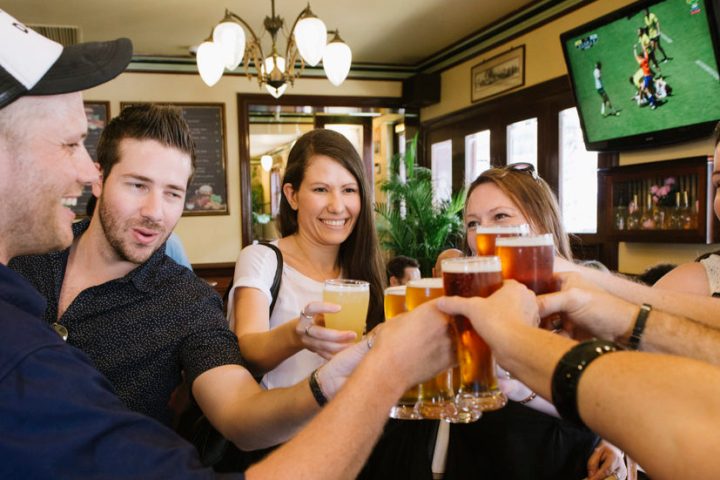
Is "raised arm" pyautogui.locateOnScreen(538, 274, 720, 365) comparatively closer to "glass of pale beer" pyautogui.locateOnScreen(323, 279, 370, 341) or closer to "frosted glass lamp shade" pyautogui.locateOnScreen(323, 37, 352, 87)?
"glass of pale beer" pyautogui.locateOnScreen(323, 279, 370, 341)

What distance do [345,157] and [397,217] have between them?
13.8ft

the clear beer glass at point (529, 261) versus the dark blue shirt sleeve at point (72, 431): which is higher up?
the clear beer glass at point (529, 261)

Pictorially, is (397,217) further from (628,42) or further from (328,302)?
(328,302)

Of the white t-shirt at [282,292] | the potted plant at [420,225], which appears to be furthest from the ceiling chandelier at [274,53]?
the white t-shirt at [282,292]

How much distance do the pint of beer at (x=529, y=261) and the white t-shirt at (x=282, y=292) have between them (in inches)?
29.7

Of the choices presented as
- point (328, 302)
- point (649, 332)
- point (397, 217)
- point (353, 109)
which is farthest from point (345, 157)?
point (353, 109)

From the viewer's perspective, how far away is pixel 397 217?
6.23 metres

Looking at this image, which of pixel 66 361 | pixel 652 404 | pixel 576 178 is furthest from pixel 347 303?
pixel 576 178

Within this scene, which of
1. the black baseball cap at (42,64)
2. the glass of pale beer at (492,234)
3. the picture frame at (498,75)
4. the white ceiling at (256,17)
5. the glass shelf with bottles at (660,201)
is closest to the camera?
the black baseball cap at (42,64)

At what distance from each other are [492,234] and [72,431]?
1.02 metres

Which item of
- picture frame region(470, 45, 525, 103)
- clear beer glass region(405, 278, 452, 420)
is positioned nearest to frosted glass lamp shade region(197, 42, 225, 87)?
picture frame region(470, 45, 525, 103)

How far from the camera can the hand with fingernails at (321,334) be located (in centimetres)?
145

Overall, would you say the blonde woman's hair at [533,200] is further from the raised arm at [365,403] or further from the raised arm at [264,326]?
the raised arm at [365,403]

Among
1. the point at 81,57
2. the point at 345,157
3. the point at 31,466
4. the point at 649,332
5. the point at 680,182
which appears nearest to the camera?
the point at 31,466
